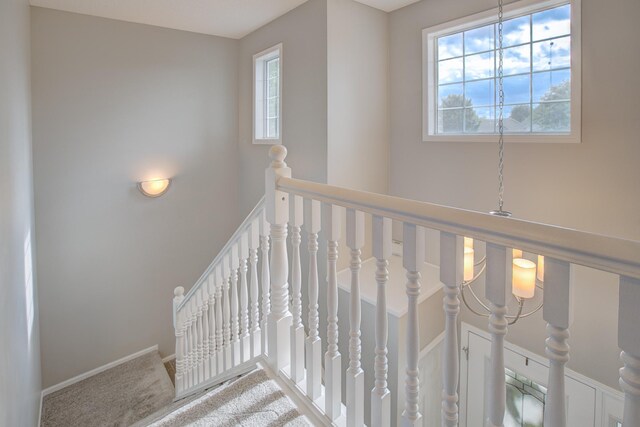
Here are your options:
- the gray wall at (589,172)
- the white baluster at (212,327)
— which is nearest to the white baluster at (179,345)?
the white baluster at (212,327)

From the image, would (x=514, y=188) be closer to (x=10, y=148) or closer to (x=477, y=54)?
(x=477, y=54)

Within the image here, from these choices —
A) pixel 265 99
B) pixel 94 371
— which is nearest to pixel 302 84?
pixel 265 99

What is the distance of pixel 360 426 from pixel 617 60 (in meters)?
2.57

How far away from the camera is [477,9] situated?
2.98 meters

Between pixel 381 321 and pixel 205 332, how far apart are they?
1838 millimetres

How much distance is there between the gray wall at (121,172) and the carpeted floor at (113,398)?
22 cm

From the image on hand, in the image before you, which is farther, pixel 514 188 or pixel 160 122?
pixel 160 122

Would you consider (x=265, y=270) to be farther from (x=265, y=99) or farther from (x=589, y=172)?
(x=265, y=99)

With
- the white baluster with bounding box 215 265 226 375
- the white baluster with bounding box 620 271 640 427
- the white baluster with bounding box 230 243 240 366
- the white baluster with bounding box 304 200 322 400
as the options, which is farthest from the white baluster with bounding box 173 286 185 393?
the white baluster with bounding box 620 271 640 427

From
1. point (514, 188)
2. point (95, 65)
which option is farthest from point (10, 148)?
point (514, 188)

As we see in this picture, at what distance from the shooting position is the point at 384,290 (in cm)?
110

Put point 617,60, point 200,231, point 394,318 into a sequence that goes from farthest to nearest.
→ point 200,231, point 394,318, point 617,60

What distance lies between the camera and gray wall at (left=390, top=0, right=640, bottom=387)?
2309mm

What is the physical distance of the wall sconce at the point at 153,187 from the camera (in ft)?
13.2
